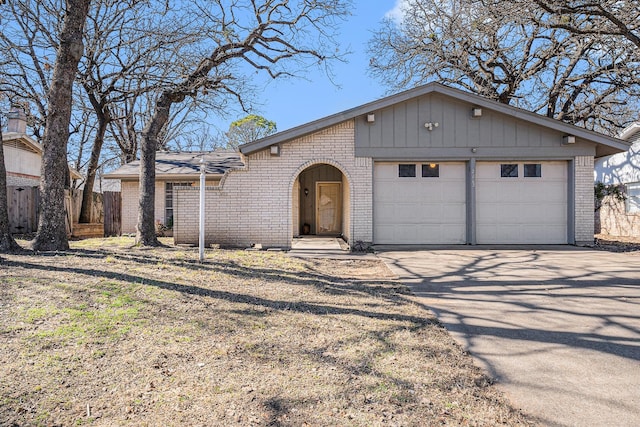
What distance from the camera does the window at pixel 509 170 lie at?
438 inches

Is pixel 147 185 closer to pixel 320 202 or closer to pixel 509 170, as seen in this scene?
pixel 320 202

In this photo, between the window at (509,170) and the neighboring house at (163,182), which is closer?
the window at (509,170)

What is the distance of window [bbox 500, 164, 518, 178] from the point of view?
1113cm

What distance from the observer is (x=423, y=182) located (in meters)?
11.1

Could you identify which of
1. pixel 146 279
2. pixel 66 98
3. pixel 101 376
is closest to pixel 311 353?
pixel 101 376

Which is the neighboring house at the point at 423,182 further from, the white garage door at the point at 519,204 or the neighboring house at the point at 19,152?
the neighboring house at the point at 19,152

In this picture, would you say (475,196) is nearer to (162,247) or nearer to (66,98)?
(162,247)

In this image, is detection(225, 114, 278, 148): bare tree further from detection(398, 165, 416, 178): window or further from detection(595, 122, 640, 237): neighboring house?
detection(595, 122, 640, 237): neighboring house

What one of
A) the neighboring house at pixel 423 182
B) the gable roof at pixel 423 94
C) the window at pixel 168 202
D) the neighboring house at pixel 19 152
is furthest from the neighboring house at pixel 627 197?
the neighboring house at pixel 19 152

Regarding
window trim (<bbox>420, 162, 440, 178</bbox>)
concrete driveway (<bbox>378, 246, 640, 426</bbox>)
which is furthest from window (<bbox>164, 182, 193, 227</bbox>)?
concrete driveway (<bbox>378, 246, 640, 426</bbox>)

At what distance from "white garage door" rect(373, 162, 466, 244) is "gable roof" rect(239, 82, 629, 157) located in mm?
1766

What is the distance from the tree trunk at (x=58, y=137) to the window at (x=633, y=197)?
19780 millimetres

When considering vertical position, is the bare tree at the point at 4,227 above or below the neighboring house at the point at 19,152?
below

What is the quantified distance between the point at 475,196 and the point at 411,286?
6.00 metres
